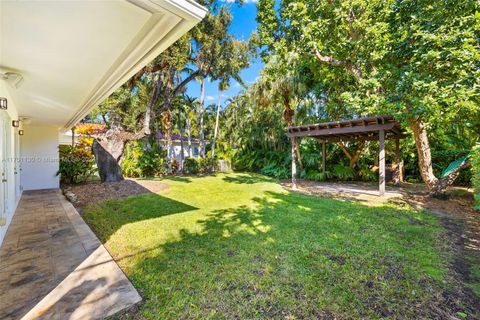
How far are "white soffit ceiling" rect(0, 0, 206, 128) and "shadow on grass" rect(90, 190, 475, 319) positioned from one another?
2.66 m

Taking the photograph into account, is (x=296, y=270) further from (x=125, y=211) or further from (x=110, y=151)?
(x=110, y=151)

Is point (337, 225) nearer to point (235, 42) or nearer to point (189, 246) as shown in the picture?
point (189, 246)

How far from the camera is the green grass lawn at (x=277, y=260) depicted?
2303mm

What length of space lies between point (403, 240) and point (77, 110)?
333 inches

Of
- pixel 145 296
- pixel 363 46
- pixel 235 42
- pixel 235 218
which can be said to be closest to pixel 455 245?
pixel 235 218

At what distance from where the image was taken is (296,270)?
2959 millimetres

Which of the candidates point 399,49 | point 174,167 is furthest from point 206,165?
point 399,49

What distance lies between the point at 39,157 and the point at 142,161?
4887 mm

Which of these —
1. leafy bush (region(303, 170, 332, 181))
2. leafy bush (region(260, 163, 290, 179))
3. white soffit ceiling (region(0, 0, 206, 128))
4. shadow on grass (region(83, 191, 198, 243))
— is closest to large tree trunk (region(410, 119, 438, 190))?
leafy bush (region(303, 170, 332, 181))

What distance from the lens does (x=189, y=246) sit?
3682mm

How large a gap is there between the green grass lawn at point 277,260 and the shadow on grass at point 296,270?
0.04 feet

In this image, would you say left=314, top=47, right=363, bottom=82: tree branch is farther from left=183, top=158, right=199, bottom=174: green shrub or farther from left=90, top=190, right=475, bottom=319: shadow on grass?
left=183, top=158, right=199, bottom=174: green shrub

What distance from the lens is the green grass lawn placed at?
230cm

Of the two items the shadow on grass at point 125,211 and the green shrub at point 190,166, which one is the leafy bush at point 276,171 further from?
the shadow on grass at point 125,211
